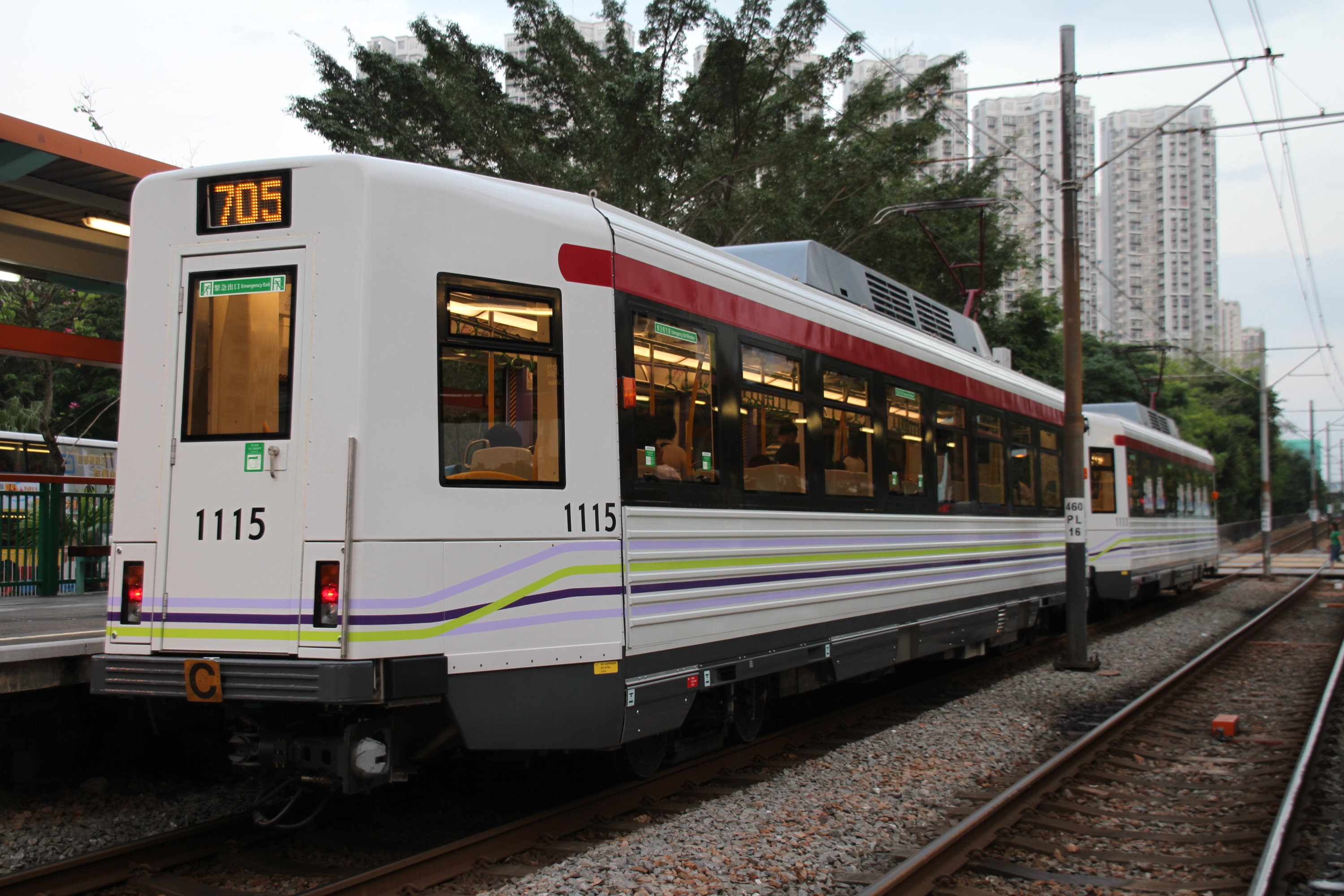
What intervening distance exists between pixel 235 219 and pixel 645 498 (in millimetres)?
2395

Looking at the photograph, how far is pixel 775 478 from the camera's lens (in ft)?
22.9

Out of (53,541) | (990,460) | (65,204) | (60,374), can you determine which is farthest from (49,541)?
(60,374)

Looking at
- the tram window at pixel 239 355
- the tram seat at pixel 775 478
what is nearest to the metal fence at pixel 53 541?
the tram window at pixel 239 355

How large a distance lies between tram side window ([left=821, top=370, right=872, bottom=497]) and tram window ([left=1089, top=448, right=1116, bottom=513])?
27.0 ft

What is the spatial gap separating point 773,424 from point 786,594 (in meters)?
1.10

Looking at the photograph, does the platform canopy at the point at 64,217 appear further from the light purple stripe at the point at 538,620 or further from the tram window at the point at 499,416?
the light purple stripe at the point at 538,620

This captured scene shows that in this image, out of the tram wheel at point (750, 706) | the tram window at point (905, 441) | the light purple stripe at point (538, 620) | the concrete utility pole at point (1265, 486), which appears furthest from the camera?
the concrete utility pole at point (1265, 486)

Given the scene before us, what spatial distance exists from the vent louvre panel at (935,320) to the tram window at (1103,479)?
520 centimetres

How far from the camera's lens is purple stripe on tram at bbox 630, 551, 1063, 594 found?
5805 mm

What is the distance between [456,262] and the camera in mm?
5070

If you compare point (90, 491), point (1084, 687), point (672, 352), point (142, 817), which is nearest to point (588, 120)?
point (90, 491)

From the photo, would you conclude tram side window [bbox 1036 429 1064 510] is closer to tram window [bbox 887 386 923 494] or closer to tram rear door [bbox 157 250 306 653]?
tram window [bbox 887 386 923 494]

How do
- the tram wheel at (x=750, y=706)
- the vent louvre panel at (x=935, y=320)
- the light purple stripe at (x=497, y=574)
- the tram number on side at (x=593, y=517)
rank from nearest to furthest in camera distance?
1. the light purple stripe at (x=497, y=574)
2. the tram number on side at (x=593, y=517)
3. the tram wheel at (x=750, y=706)
4. the vent louvre panel at (x=935, y=320)

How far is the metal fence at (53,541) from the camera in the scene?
31.1ft
